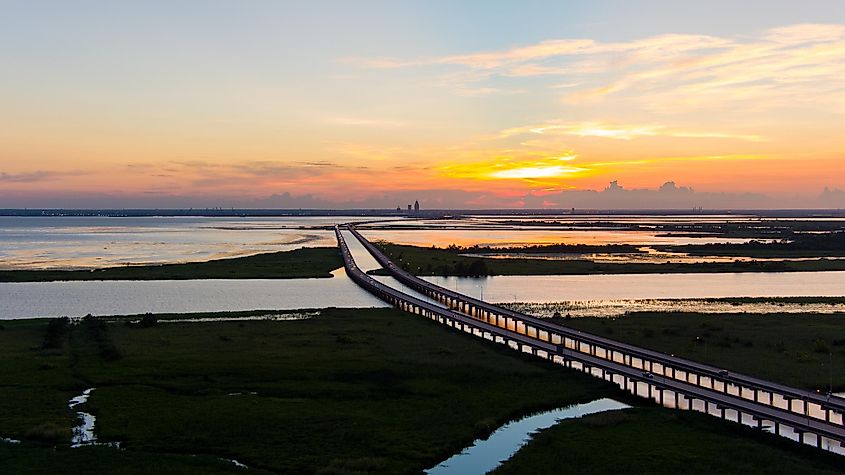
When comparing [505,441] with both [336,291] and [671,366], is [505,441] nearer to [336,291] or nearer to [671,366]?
[671,366]

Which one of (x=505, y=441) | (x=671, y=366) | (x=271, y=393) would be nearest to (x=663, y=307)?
(x=671, y=366)

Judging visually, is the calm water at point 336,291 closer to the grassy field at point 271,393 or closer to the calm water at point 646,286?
the calm water at point 646,286

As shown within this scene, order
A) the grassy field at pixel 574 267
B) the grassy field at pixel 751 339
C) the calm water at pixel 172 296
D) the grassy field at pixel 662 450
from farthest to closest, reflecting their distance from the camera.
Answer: the grassy field at pixel 574 267 → the calm water at pixel 172 296 → the grassy field at pixel 751 339 → the grassy field at pixel 662 450

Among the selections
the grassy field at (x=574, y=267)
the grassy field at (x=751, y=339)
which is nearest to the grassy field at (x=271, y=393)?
the grassy field at (x=751, y=339)

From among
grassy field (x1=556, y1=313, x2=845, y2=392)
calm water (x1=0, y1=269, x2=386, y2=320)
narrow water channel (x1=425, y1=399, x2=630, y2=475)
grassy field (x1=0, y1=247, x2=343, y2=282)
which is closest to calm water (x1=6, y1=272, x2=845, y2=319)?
calm water (x1=0, y1=269, x2=386, y2=320)

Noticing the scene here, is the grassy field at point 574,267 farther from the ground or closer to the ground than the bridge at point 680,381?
farther from the ground

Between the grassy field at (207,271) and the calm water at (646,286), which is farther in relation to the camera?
the grassy field at (207,271)

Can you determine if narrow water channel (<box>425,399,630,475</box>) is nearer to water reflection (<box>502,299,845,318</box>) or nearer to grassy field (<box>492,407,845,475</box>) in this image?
grassy field (<box>492,407,845,475</box>)
